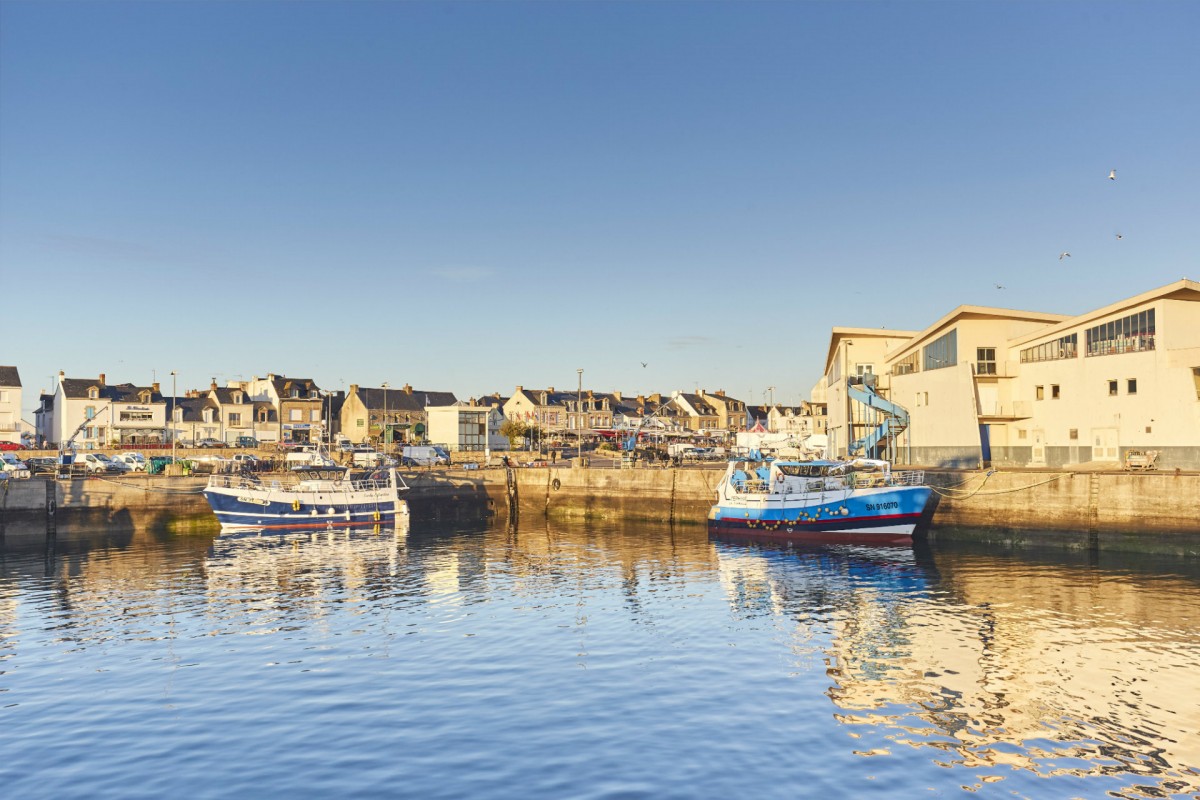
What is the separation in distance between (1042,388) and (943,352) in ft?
24.5

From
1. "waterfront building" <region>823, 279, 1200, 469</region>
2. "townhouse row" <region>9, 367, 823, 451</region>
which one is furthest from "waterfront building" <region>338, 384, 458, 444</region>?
"waterfront building" <region>823, 279, 1200, 469</region>

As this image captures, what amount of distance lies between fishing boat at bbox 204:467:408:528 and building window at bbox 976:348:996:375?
4170cm

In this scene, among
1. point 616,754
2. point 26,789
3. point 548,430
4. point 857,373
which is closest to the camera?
point 26,789

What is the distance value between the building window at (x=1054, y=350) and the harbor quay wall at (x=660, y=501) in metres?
11.1

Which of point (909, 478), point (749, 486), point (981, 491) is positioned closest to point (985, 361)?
point (981, 491)

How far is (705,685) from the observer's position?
21.4 meters

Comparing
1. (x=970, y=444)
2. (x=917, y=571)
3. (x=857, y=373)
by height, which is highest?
(x=857, y=373)

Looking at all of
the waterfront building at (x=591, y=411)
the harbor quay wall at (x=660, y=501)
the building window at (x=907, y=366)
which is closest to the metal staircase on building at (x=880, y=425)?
the building window at (x=907, y=366)

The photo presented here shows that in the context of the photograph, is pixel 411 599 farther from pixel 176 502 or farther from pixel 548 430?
pixel 548 430

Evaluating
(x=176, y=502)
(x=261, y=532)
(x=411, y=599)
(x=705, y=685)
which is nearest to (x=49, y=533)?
(x=176, y=502)

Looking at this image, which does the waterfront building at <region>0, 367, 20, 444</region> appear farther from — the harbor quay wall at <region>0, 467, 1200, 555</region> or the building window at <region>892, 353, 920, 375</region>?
the building window at <region>892, 353, 920, 375</region>

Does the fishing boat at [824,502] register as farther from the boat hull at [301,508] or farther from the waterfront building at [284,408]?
the waterfront building at [284,408]

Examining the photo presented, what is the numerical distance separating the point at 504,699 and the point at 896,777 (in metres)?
8.96

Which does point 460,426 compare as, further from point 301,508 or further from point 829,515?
point 829,515
